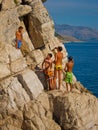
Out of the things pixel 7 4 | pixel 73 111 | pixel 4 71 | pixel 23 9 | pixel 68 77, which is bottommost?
pixel 73 111

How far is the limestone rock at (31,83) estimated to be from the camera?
23.4m

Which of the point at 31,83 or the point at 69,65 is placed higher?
the point at 69,65

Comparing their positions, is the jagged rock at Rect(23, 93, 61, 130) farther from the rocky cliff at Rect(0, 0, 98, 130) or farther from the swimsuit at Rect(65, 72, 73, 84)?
the swimsuit at Rect(65, 72, 73, 84)

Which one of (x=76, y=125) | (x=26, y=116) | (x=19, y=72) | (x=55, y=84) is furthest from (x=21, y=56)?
(x=76, y=125)

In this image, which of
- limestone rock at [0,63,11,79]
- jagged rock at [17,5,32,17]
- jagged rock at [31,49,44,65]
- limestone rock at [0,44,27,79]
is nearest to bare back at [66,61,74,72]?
jagged rock at [31,49,44,65]

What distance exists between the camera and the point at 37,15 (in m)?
Result: 27.5

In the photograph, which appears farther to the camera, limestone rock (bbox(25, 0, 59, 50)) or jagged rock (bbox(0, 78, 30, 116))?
limestone rock (bbox(25, 0, 59, 50))

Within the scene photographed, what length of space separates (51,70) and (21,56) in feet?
7.57

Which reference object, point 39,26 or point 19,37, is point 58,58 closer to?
point 19,37

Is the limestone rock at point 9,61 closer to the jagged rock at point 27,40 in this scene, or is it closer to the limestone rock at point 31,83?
the limestone rock at point 31,83

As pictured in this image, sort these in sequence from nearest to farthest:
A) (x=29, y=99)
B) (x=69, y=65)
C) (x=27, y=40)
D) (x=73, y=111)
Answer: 1. (x=73, y=111)
2. (x=29, y=99)
3. (x=69, y=65)
4. (x=27, y=40)

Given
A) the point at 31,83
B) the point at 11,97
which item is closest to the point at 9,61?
the point at 31,83

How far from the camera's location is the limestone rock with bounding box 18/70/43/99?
23.4 metres

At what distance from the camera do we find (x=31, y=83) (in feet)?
77.8
